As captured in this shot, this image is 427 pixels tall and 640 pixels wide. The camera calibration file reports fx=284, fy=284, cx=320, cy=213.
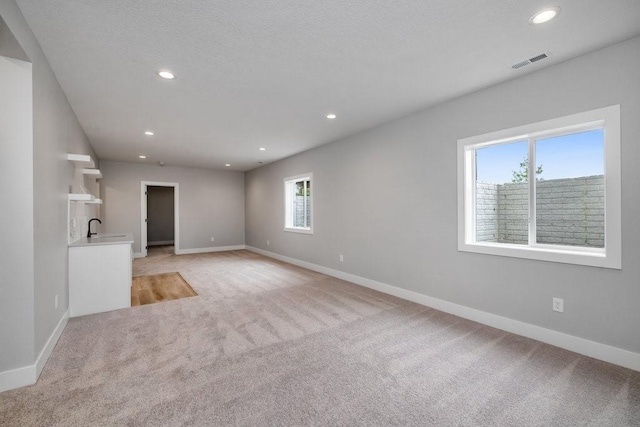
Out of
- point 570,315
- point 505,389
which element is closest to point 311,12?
point 505,389

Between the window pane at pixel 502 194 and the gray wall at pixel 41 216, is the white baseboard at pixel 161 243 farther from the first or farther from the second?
the window pane at pixel 502 194

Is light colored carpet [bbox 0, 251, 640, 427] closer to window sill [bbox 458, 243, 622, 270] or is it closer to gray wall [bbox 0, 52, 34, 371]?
gray wall [bbox 0, 52, 34, 371]

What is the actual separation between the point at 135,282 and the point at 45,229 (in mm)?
2969

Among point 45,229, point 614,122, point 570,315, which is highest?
point 614,122

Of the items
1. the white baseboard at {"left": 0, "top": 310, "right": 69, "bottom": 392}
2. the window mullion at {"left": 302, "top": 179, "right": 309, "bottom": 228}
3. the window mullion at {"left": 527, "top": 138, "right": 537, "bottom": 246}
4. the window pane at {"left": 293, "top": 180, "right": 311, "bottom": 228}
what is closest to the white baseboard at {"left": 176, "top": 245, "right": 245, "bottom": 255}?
the window pane at {"left": 293, "top": 180, "right": 311, "bottom": 228}

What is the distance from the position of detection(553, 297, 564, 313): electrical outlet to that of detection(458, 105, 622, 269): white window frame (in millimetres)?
357

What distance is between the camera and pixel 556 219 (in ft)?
9.05

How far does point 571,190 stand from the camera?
268 centimetres

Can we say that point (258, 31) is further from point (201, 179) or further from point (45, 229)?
point (201, 179)

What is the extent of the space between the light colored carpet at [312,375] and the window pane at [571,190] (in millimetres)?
1077

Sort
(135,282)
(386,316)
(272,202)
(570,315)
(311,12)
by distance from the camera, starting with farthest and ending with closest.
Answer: (272,202), (135,282), (386,316), (570,315), (311,12)

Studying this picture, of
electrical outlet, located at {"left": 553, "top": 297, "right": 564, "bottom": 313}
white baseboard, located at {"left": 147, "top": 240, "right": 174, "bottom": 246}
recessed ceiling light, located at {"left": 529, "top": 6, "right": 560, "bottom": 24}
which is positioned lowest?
white baseboard, located at {"left": 147, "top": 240, "right": 174, "bottom": 246}

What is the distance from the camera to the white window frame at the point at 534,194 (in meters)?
2.29

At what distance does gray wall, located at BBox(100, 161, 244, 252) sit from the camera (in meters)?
7.40
